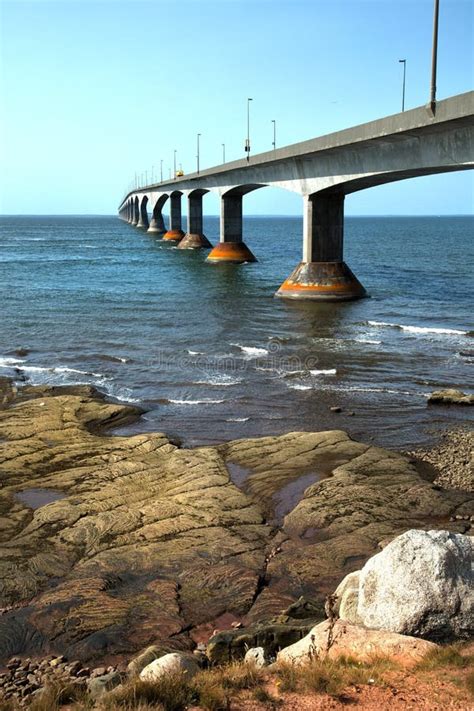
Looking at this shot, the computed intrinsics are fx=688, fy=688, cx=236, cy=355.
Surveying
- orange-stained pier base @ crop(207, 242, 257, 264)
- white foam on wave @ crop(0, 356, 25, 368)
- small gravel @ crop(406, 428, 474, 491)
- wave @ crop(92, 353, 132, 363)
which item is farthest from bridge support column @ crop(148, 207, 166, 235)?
small gravel @ crop(406, 428, 474, 491)

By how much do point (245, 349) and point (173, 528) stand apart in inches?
695

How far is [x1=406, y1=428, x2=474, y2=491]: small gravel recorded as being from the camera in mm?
14055

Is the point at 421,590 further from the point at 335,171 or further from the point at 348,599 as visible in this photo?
the point at 335,171

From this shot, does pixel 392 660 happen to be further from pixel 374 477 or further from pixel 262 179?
pixel 262 179

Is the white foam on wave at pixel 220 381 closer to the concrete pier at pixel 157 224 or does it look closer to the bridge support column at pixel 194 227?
the bridge support column at pixel 194 227

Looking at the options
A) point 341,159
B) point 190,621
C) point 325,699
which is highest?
point 341,159

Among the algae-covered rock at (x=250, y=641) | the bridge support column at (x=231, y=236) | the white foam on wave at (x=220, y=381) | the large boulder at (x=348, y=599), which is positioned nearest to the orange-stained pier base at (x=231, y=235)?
the bridge support column at (x=231, y=236)

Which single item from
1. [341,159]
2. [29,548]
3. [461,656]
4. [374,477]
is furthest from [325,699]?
[341,159]

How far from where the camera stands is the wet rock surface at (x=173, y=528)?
943 centimetres

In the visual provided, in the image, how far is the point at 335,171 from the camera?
3875cm

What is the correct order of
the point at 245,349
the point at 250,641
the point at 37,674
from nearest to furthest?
the point at 250,641 → the point at 37,674 → the point at 245,349

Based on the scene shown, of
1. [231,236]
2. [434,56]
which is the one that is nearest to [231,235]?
[231,236]

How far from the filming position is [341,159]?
37.8 m

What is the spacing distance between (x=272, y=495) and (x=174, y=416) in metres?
6.81
